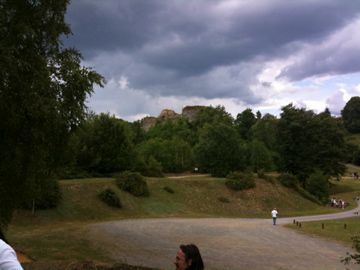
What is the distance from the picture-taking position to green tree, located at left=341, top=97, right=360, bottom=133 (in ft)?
597

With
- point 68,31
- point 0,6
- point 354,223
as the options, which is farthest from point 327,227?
point 0,6

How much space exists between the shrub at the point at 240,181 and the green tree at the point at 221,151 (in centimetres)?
1308

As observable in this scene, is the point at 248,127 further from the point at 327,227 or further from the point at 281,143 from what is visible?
the point at 327,227

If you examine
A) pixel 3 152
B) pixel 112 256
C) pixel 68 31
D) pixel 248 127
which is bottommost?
pixel 112 256

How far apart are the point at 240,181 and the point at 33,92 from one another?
4599 centimetres

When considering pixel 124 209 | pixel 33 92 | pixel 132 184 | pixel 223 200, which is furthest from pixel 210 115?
pixel 33 92

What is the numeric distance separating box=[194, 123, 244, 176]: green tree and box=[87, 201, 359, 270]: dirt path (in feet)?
121

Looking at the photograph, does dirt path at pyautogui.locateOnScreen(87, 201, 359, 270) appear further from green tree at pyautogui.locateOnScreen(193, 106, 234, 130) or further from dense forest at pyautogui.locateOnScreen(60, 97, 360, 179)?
green tree at pyautogui.locateOnScreen(193, 106, 234, 130)

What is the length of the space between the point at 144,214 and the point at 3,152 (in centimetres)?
2914

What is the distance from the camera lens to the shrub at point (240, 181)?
201 ft

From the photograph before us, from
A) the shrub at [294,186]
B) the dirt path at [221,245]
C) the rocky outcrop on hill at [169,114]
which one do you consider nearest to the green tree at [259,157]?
the shrub at [294,186]

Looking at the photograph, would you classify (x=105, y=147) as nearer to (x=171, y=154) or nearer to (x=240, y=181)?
(x=240, y=181)

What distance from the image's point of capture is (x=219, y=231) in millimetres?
34281

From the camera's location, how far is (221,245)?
27.9 m
